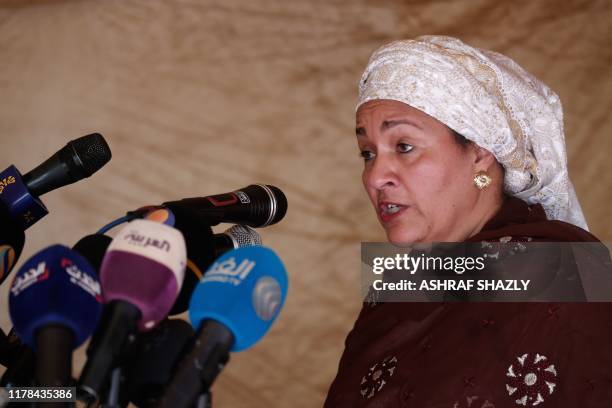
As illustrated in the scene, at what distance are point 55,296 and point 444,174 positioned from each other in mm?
981

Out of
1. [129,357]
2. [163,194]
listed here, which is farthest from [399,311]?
[163,194]

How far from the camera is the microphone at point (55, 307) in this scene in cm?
75

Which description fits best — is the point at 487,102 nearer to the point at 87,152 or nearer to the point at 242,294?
the point at 87,152

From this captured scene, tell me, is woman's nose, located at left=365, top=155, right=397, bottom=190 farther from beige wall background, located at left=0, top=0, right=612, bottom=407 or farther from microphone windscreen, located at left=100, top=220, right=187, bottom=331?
beige wall background, located at left=0, top=0, right=612, bottom=407

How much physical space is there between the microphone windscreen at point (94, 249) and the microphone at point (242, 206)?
10 cm

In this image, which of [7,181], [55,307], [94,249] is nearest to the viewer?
[55,307]

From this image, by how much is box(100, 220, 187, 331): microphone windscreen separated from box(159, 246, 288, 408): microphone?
0.11ft

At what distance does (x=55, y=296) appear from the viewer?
0.77m

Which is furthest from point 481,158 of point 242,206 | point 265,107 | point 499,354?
point 265,107

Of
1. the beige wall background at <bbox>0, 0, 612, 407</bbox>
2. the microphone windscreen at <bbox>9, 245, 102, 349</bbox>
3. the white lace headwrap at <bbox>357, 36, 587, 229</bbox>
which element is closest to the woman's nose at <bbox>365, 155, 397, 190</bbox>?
the white lace headwrap at <bbox>357, 36, 587, 229</bbox>

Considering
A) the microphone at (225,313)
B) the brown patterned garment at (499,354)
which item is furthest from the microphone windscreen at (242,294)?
the brown patterned garment at (499,354)

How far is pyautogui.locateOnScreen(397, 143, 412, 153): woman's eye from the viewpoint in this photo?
5.27 feet

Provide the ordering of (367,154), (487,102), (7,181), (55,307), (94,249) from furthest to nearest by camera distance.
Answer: (367,154) → (487,102) → (7,181) → (94,249) → (55,307)

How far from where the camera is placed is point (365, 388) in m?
1.54
